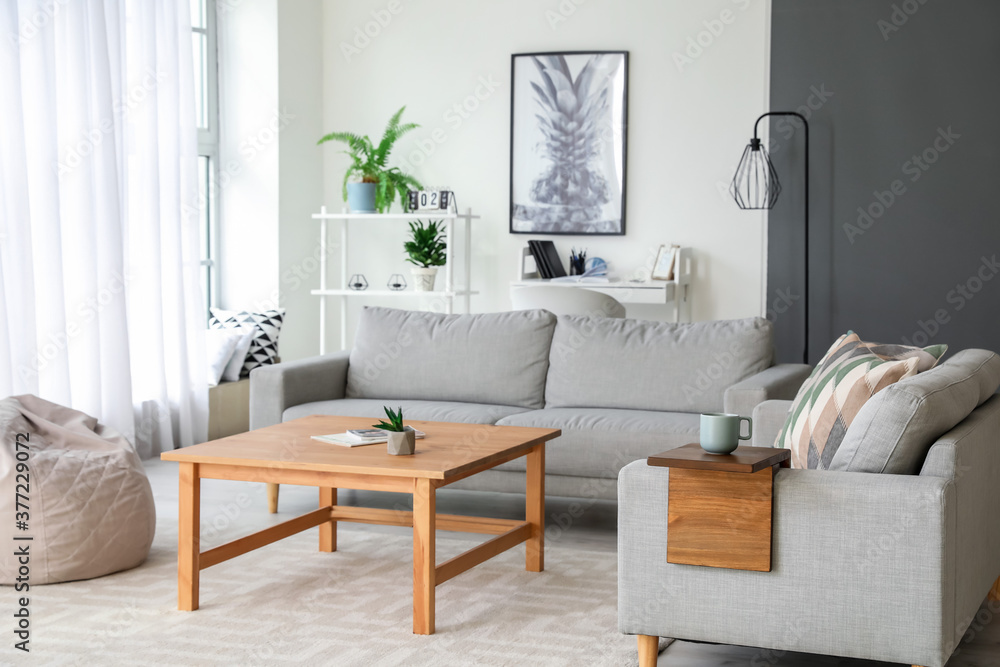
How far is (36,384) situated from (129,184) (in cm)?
118

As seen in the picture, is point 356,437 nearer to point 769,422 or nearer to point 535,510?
point 535,510

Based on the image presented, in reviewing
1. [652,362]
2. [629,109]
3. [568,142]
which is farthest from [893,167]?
[652,362]

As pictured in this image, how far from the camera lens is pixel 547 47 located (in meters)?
6.30

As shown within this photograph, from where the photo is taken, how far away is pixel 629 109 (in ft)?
20.3

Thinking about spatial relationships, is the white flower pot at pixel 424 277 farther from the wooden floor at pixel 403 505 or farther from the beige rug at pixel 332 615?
the beige rug at pixel 332 615

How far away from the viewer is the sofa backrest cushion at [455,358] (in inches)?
171

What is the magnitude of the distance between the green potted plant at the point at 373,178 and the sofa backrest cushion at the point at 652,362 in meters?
2.16

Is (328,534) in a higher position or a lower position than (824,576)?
lower

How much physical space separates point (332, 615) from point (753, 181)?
3.90m

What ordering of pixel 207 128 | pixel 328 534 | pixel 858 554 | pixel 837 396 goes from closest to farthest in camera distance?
pixel 858 554, pixel 837 396, pixel 328 534, pixel 207 128

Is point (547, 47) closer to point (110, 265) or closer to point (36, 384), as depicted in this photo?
point (110, 265)

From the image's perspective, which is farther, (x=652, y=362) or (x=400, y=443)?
(x=652, y=362)

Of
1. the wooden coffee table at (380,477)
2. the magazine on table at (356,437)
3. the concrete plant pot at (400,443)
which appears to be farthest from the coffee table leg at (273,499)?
the concrete plant pot at (400,443)

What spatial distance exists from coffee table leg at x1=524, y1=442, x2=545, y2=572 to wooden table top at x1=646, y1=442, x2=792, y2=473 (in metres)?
1.03
